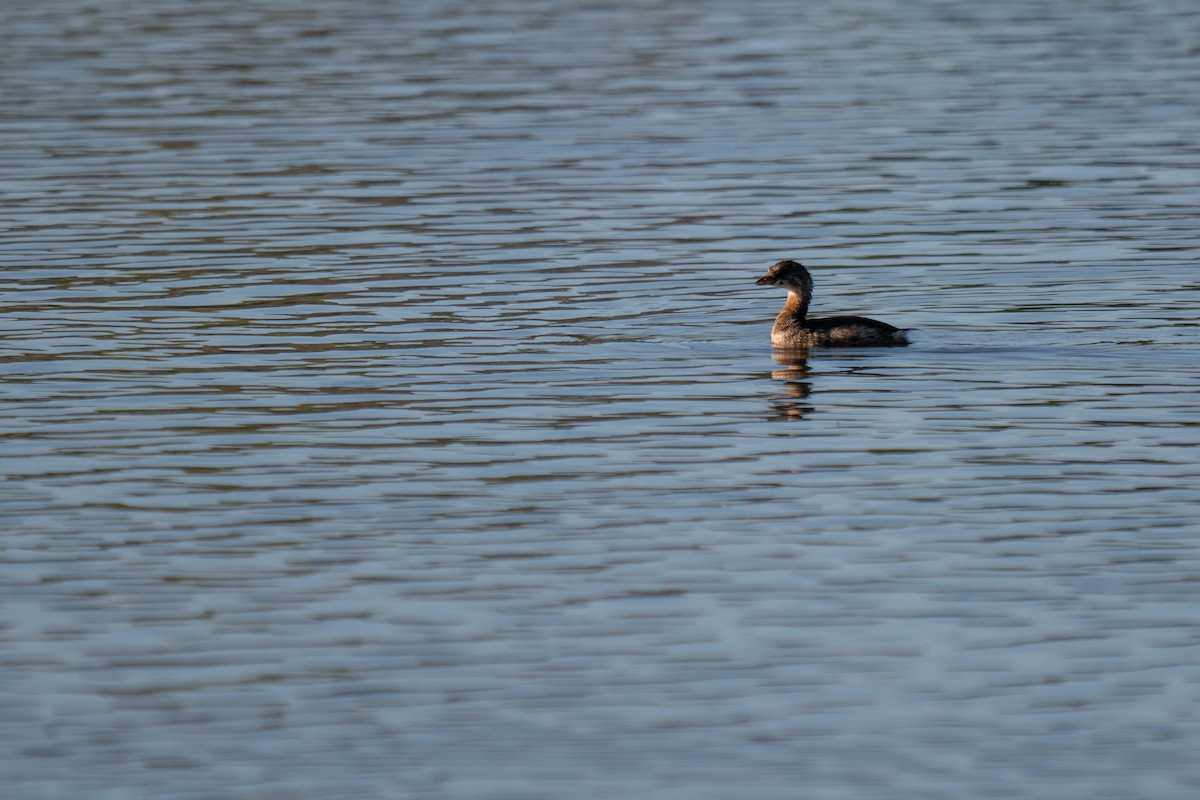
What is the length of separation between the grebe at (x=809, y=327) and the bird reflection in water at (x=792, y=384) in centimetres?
15

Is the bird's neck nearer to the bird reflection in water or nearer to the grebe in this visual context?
the grebe

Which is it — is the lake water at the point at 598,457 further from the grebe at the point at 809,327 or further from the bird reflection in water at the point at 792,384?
the grebe at the point at 809,327

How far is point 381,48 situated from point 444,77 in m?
4.78

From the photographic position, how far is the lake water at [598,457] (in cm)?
1069

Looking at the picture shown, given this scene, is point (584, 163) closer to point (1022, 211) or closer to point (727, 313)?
point (1022, 211)

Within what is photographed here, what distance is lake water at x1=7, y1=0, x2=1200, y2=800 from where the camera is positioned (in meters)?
10.7

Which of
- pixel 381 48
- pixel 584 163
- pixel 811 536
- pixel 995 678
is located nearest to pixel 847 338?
pixel 811 536

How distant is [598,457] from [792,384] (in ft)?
10.7

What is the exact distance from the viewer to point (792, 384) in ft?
60.6

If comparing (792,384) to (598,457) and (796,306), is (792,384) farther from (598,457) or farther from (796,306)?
(598,457)

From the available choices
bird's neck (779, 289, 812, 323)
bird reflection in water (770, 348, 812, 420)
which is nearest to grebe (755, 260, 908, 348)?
bird's neck (779, 289, 812, 323)

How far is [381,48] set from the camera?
44188 millimetres

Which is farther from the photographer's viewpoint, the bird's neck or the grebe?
the bird's neck

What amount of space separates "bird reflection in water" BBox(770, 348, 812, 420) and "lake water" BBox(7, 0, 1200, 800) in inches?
2.1
